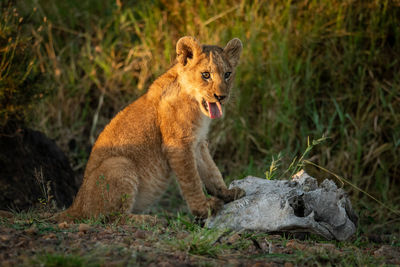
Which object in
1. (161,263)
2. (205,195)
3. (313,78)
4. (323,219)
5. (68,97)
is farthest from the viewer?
(68,97)

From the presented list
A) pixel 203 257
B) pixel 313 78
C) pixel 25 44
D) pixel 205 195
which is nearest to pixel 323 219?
pixel 205 195

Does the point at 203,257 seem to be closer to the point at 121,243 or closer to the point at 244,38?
the point at 121,243

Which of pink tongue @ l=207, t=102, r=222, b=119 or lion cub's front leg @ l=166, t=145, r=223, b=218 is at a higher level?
pink tongue @ l=207, t=102, r=222, b=119

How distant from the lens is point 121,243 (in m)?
3.29

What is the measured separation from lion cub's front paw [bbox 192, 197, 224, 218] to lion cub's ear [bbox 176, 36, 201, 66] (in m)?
1.39

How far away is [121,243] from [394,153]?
504 cm

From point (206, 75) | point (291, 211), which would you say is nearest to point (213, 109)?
point (206, 75)

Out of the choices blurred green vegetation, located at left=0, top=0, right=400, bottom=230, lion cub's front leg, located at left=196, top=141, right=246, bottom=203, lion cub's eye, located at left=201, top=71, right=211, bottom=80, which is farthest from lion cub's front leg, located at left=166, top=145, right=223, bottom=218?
blurred green vegetation, located at left=0, top=0, right=400, bottom=230

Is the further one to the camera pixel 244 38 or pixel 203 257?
pixel 244 38

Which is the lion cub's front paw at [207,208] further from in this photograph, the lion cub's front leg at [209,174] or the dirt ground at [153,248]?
the dirt ground at [153,248]

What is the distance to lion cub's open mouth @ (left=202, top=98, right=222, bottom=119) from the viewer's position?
14.9 feet

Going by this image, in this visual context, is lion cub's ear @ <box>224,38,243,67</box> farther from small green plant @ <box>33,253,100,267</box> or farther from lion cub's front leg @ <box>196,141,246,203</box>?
small green plant @ <box>33,253,100,267</box>

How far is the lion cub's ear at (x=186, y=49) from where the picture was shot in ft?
15.0

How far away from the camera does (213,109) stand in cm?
455
